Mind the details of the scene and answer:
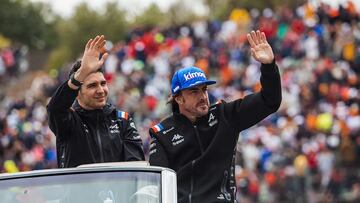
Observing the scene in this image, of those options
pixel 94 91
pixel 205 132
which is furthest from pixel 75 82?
pixel 205 132

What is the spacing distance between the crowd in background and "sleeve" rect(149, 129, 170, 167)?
Answer: 403 inches

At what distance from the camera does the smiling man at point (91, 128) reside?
8.05 metres

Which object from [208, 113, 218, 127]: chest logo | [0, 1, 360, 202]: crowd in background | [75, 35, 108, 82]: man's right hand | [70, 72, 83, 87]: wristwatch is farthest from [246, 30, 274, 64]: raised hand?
[0, 1, 360, 202]: crowd in background

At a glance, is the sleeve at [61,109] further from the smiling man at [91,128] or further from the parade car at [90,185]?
the parade car at [90,185]

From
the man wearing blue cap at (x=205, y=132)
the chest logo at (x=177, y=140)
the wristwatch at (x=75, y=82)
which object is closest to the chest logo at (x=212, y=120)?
the man wearing blue cap at (x=205, y=132)

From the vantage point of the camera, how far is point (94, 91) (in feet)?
26.9

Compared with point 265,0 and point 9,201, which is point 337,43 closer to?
point 9,201

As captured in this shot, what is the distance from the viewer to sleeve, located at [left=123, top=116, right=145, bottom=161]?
823 centimetres

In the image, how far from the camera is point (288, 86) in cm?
2339

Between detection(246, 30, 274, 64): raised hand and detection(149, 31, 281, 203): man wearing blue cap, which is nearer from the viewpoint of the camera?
detection(149, 31, 281, 203): man wearing blue cap

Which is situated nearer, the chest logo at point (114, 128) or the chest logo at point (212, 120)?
the chest logo at point (212, 120)

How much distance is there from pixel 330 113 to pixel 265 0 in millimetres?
40235

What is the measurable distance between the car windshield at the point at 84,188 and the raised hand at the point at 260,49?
69.2 inches

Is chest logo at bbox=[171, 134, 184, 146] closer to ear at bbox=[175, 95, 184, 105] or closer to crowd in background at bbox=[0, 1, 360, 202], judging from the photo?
ear at bbox=[175, 95, 184, 105]
